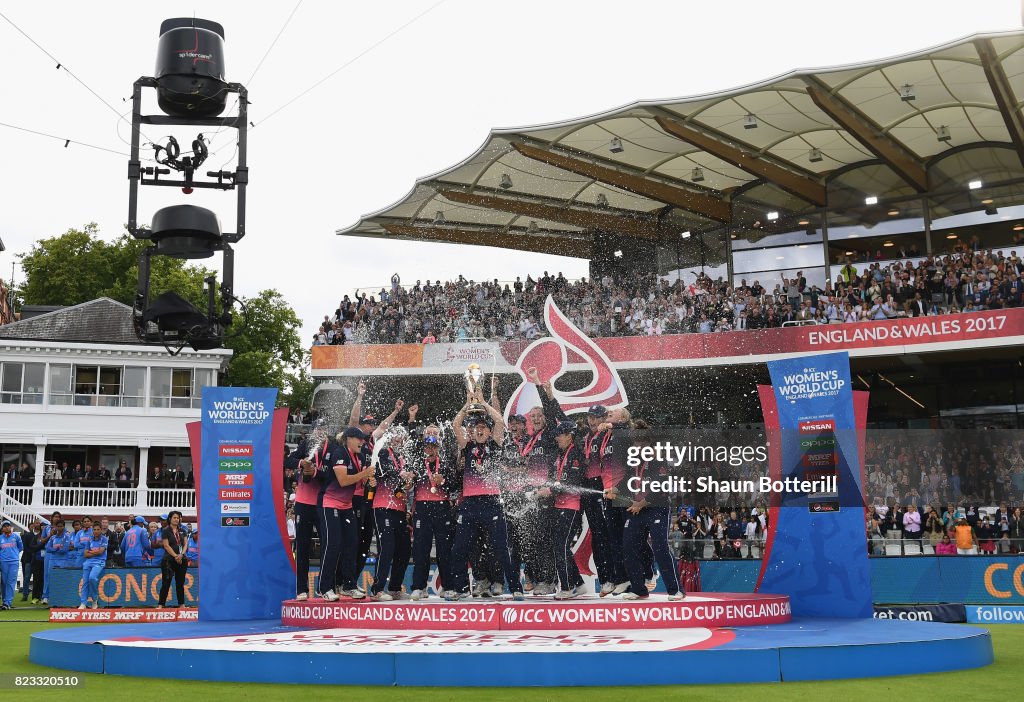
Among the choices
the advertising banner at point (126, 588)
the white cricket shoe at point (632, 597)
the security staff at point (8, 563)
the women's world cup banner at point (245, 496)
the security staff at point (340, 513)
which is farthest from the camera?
the security staff at point (8, 563)

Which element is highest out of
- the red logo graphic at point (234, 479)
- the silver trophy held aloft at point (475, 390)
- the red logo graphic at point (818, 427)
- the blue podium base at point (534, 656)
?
the silver trophy held aloft at point (475, 390)

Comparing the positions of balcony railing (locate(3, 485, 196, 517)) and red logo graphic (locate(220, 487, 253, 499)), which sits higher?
red logo graphic (locate(220, 487, 253, 499))

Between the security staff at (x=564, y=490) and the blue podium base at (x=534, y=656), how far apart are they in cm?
160

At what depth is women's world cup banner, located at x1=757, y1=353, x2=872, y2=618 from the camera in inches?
520

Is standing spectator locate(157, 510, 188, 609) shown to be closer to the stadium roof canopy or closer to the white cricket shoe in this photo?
the white cricket shoe

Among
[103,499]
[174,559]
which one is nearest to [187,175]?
[174,559]

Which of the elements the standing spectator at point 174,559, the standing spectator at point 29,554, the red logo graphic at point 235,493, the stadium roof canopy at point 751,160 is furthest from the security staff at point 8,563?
the stadium roof canopy at point 751,160

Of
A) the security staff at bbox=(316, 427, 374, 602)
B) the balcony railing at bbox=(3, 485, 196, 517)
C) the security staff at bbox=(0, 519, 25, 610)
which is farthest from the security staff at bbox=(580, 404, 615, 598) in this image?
the balcony railing at bbox=(3, 485, 196, 517)

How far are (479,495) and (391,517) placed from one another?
1382 millimetres

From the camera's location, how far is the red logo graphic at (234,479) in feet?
48.3

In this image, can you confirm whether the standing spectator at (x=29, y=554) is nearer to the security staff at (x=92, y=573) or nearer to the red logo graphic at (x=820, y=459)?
the security staff at (x=92, y=573)

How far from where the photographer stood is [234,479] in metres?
14.7

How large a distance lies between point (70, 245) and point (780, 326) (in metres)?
39.9

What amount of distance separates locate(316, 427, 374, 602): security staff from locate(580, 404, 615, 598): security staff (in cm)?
254
